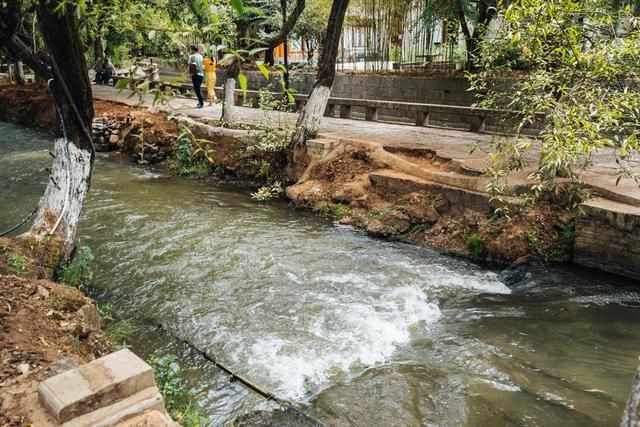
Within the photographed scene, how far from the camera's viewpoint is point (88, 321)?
14.2 feet

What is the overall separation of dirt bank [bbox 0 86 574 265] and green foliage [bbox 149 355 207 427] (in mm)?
2069

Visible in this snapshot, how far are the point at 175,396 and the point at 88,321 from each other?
1017mm

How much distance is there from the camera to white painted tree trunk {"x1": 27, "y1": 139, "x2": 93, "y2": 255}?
5.80 meters

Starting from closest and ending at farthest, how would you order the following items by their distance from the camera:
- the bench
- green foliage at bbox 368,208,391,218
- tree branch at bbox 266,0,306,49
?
1. green foliage at bbox 368,208,391,218
2. tree branch at bbox 266,0,306,49
3. the bench

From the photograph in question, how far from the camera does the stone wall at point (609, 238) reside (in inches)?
247

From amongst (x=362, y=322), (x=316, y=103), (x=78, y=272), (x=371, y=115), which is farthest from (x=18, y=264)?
(x=371, y=115)

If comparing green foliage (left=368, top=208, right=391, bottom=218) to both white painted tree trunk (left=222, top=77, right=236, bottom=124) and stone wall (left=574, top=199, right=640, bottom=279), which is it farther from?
white painted tree trunk (left=222, top=77, right=236, bottom=124)

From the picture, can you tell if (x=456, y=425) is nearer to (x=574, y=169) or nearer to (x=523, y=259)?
(x=523, y=259)

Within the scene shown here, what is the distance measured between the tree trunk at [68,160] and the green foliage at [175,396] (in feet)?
7.58

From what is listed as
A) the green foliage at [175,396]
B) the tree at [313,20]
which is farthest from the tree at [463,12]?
the green foliage at [175,396]

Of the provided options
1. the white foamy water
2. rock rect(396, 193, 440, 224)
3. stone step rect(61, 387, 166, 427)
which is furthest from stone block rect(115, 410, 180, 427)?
rock rect(396, 193, 440, 224)

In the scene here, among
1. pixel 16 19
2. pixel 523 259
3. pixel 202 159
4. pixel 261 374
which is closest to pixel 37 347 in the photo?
pixel 261 374

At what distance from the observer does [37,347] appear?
357cm

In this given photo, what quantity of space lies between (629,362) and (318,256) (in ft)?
13.5
